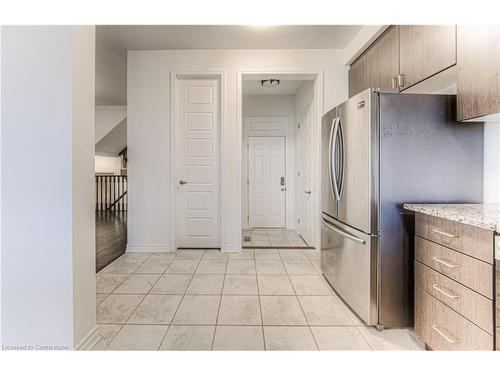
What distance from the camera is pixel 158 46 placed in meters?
3.30

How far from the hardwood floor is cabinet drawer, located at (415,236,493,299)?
10.1 feet

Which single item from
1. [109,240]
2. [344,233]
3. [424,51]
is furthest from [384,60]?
[109,240]

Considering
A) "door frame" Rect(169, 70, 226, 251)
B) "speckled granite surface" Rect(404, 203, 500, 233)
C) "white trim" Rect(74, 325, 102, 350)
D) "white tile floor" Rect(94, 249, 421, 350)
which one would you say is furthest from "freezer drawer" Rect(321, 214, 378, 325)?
"white trim" Rect(74, 325, 102, 350)

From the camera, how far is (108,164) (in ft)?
28.1

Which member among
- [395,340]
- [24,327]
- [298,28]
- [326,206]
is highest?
[298,28]

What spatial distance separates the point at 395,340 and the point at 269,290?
103 centimetres

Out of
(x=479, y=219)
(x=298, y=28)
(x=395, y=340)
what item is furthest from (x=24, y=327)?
(x=298, y=28)

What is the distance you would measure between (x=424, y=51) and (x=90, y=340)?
2.96 metres

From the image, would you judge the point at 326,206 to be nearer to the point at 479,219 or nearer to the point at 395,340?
the point at 395,340

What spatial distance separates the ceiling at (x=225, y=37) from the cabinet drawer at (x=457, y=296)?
2582mm

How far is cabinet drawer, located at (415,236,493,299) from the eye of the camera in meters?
1.12

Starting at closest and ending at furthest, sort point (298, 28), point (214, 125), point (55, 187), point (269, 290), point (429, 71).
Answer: point (55, 187) < point (429, 71) < point (269, 290) < point (298, 28) < point (214, 125)

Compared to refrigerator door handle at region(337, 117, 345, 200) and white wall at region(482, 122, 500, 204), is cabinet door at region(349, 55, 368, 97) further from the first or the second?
white wall at region(482, 122, 500, 204)

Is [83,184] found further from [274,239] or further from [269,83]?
[269,83]
